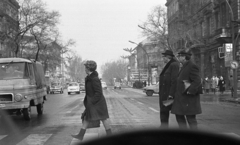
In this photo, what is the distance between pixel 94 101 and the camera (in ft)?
22.8

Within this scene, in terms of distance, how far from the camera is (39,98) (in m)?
13.5

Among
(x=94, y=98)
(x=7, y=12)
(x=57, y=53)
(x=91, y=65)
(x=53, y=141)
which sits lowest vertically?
(x=53, y=141)

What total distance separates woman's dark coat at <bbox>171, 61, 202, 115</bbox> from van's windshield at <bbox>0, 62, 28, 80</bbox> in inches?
288

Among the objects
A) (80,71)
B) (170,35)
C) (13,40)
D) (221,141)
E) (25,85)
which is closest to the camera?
(221,141)

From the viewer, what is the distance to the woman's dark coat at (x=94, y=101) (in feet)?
22.7

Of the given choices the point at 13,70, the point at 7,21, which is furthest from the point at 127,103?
the point at 7,21

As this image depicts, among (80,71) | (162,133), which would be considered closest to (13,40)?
(162,133)

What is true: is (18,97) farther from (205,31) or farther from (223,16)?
(205,31)

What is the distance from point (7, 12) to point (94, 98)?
116 ft

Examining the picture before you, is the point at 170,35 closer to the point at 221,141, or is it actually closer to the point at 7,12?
the point at 7,12

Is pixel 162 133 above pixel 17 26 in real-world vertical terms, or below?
below

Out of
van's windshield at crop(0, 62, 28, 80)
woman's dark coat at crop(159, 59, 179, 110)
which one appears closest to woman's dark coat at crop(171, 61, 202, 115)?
woman's dark coat at crop(159, 59, 179, 110)

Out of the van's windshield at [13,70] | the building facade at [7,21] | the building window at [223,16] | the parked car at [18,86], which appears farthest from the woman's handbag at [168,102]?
the building window at [223,16]

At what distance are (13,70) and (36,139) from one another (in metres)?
5.37
